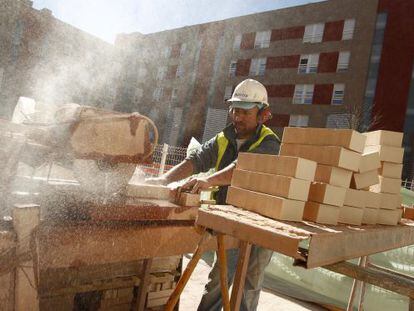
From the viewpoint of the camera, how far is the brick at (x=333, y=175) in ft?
7.69

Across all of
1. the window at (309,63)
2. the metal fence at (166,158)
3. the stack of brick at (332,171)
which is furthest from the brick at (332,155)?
the window at (309,63)

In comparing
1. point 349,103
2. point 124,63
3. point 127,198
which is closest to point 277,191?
point 127,198

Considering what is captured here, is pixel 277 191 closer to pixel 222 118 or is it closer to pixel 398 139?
pixel 398 139

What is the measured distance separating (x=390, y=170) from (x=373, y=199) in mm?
601

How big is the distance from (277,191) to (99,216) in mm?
1086

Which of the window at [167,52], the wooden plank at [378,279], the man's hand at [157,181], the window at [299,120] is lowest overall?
the wooden plank at [378,279]

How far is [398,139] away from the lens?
10.9ft

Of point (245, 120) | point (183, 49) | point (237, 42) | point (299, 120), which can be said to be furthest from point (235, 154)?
point (183, 49)

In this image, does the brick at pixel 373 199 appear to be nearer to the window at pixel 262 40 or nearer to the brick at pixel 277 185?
the brick at pixel 277 185

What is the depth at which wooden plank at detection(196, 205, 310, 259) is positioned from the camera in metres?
1.59

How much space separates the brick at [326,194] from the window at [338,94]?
22.8 metres

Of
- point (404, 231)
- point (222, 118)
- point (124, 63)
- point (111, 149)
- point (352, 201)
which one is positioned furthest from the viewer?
point (124, 63)

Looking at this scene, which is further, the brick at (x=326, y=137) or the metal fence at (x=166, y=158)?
the metal fence at (x=166, y=158)

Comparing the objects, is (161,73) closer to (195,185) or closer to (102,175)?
(195,185)
